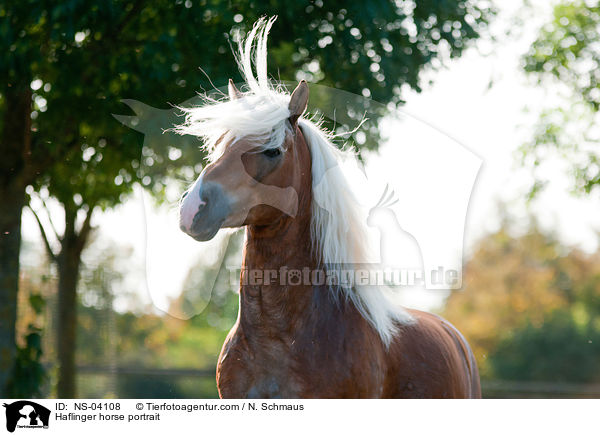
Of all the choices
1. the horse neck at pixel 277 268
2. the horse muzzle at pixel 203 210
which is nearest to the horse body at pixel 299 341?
the horse neck at pixel 277 268

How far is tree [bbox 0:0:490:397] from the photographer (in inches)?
205

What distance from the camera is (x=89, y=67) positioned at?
5590 millimetres

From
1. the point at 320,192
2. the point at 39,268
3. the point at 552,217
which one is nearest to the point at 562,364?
the point at 552,217

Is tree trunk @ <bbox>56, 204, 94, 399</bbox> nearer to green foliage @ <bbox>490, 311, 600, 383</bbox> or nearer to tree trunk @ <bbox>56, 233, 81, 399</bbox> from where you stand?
tree trunk @ <bbox>56, 233, 81, 399</bbox>

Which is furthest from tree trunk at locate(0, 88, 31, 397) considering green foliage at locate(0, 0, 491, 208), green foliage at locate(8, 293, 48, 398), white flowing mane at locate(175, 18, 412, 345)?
white flowing mane at locate(175, 18, 412, 345)

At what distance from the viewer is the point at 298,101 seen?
2.80 metres

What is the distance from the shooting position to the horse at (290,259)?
2639mm

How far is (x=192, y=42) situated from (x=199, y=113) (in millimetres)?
2728

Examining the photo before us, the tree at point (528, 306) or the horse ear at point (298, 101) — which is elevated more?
the horse ear at point (298, 101)

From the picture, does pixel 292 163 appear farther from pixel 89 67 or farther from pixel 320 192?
pixel 89 67

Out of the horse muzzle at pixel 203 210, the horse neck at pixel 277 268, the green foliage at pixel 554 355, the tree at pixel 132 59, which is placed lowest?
the green foliage at pixel 554 355

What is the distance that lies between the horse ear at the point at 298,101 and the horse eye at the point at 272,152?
0.22 m
